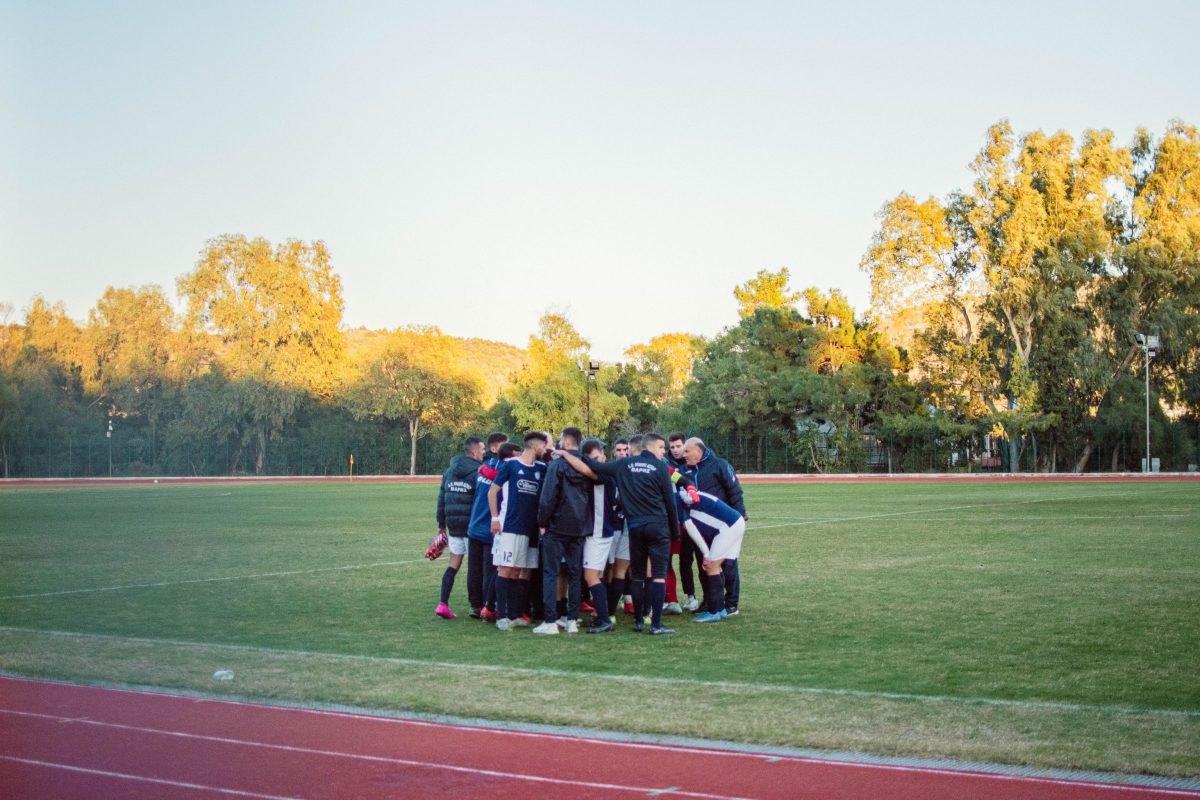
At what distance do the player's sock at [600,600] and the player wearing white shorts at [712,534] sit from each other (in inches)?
43.6

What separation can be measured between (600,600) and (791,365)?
58.7 m


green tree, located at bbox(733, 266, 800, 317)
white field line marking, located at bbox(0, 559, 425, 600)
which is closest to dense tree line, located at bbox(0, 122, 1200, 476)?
green tree, located at bbox(733, 266, 800, 317)

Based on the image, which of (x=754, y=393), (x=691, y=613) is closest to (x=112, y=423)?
(x=754, y=393)

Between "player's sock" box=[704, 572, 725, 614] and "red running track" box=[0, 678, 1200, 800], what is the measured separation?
15.6ft

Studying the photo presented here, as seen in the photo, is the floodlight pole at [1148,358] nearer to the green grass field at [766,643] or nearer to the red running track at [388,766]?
the green grass field at [766,643]

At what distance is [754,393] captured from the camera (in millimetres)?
66312

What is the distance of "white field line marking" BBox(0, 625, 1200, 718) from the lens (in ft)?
26.2

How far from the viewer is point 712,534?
477 inches

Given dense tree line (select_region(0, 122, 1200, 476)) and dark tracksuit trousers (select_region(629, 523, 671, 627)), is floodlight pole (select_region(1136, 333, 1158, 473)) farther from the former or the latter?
dark tracksuit trousers (select_region(629, 523, 671, 627))

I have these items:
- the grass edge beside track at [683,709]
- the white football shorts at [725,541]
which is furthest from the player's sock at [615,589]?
the grass edge beside track at [683,709]

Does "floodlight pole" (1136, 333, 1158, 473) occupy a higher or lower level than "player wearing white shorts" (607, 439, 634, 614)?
higher

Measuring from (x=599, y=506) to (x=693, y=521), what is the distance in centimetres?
118

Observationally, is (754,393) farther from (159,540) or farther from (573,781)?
(573,781)

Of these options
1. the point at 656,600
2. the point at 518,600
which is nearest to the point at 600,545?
the point at 656,600
